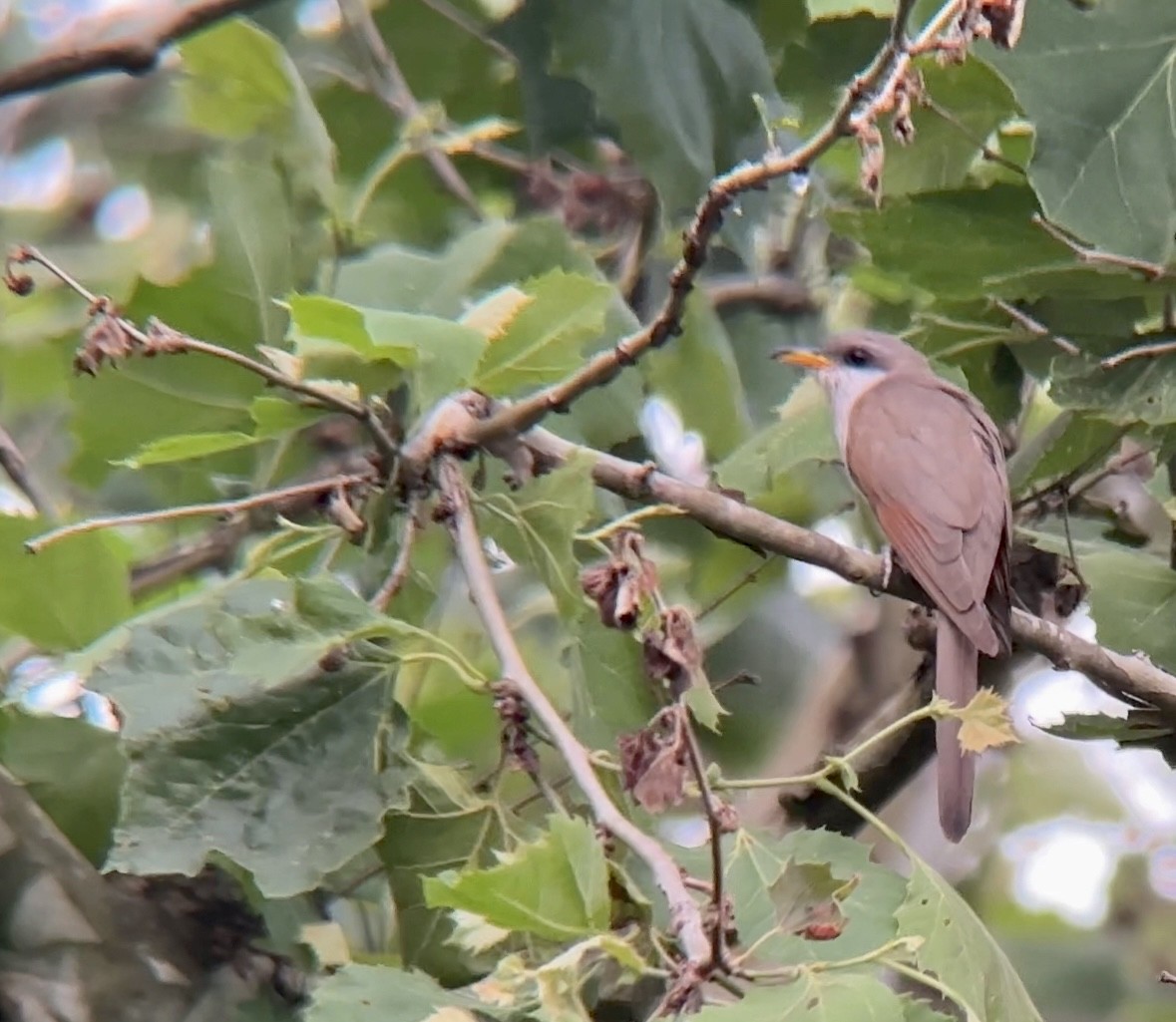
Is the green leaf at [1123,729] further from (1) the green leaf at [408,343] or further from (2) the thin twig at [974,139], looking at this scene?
(1) the green leaf at [408,343]

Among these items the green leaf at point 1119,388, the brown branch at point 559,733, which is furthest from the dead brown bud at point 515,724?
the green leaf at point 1119,388

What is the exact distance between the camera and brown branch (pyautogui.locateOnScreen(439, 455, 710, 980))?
1.20 metres

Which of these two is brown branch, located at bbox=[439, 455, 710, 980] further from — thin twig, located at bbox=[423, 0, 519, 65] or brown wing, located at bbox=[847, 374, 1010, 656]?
thin twig, located at bbox=[423, 0, 519, 65]

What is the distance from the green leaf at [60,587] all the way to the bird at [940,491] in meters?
0.90

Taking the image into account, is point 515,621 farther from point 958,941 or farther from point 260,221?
point 958,941

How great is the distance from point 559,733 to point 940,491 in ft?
4.19

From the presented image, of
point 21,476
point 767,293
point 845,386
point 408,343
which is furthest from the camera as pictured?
point 767,293

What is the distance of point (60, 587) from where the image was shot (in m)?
1.93

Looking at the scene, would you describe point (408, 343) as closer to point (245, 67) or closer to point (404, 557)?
point (404, 557)

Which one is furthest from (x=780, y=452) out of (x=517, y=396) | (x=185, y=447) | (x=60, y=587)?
(x=60, y=587)

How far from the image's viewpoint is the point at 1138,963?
3773 millimetres

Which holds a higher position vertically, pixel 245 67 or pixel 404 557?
pixel 245 67

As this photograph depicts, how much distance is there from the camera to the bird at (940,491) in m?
2.17

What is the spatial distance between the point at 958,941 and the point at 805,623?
216 centimetres
